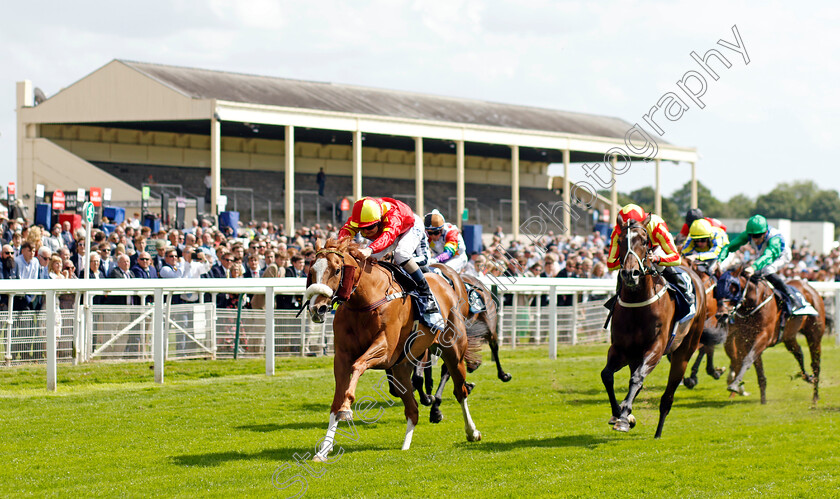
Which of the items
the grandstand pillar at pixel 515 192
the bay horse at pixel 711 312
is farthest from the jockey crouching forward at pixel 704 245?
the grandstand pillar at pixel 515 192

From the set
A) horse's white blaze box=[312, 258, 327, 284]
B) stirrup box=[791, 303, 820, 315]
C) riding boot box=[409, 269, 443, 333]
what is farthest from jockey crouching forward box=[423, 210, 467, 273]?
stirrup box=[791, 303, 820, 315]

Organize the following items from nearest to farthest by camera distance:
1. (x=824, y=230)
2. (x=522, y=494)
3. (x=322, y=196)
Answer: (x=522, y=494) → (x=322, y=196) → (x=824, y=230)

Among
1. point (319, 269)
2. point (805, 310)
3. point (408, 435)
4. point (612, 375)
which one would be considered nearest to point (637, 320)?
point (612, 375)

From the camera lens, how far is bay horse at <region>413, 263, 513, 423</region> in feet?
26.6

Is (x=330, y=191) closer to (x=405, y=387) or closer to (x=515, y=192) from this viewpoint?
(x=515, y=192)

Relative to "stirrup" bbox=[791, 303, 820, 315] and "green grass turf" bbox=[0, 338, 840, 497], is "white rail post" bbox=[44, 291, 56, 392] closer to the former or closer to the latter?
"green grass turf" bbox=[0, 338, 840, 497]

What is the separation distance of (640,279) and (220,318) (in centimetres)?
577

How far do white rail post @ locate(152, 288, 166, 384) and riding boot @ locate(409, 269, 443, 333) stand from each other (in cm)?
378

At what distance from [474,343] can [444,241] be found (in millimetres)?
1190

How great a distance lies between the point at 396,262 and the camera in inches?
277

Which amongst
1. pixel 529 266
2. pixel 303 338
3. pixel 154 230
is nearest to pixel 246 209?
pixel 154 230

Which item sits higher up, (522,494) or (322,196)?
(322,196)

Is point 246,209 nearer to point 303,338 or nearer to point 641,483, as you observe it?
point 303,338

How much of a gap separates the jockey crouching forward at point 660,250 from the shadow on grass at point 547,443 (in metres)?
1.22
